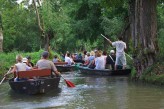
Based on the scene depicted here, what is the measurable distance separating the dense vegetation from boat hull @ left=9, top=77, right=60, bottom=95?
26.1ft

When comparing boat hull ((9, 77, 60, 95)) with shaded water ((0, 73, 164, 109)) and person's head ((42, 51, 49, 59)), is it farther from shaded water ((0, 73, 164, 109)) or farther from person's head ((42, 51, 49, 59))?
person's head ((42, 51, 49, 59))

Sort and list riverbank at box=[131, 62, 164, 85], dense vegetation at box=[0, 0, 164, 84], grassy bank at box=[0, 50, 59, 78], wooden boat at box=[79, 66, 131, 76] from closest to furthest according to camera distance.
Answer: riverbank at box=[131, 62, 164, 85]
wooden boat at box=[79, 66, 131, 76]
grassy bank at box=[0, 50, 59, 78]
dense vegetation at box=[0, 0, 164, 84]

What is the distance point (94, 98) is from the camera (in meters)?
13.9

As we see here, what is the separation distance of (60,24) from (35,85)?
38.0m

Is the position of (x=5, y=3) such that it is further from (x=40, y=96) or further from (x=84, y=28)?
(x=40, y=96)

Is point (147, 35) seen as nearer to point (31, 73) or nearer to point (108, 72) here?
point (108, 72)

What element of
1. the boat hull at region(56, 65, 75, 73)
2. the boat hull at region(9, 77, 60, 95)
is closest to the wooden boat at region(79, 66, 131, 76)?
the boat hull at region(56, 65, 75, 73)

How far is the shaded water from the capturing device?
40.5 feet

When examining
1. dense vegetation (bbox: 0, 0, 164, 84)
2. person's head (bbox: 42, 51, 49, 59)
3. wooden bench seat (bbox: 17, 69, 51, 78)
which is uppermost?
dense vegetation (bbox: 0, 0, 164, 84)

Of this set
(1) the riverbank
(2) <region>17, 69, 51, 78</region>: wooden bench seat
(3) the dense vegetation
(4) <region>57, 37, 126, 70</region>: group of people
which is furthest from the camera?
(3) the dense vegetation

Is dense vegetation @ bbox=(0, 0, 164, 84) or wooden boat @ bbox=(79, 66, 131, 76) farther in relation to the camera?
dense vegetation @ bbox=(0, 0, 164, 84)

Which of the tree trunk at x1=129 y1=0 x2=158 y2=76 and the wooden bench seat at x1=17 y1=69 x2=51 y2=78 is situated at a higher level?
the tree trunk at x1=129 y1=0 x2=158 y2=76

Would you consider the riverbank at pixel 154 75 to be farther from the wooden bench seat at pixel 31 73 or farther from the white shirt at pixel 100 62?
the white shirt at pixel 100 62

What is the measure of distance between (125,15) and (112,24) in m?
2.47
